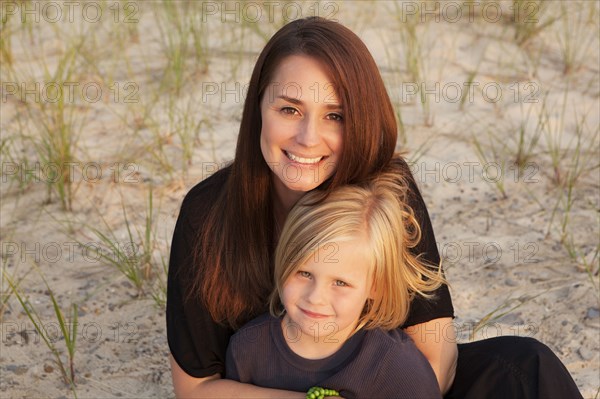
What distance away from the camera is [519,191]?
3.98m

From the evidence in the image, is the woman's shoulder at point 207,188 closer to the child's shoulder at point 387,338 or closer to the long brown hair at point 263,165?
the long brown hair at point 263,165

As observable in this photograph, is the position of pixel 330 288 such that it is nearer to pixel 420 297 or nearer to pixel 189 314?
pixel 420 297

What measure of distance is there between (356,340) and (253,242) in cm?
39

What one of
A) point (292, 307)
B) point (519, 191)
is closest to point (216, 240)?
point (292, 307)

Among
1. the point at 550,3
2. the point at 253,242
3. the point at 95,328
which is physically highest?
the point at 550,3

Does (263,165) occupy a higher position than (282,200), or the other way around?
(263,165)

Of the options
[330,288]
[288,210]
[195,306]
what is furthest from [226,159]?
[330,288]

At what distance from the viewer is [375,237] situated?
2273 millimetres

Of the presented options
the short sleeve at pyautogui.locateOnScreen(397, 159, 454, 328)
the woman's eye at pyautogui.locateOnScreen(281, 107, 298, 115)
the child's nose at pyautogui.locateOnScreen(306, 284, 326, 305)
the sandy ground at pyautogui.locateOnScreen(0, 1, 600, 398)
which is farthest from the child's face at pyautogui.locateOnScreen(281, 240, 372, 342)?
the sandy ground at pyautogui.locateOnScreen(0, 1, 600, 398)

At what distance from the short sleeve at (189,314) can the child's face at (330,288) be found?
0.98ft

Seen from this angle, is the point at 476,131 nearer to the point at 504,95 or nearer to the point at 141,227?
the point at 504,95

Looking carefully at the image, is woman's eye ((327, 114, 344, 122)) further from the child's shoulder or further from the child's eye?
the child's shoulder

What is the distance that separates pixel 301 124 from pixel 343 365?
616 mm

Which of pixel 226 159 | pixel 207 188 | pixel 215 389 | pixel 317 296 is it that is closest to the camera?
pixel 317 296
